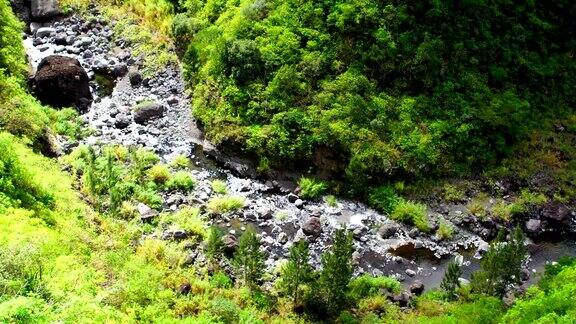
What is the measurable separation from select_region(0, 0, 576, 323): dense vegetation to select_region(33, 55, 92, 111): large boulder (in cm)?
255

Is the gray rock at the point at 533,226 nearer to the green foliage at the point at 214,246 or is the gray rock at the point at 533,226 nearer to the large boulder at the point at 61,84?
the green foliage at the point at 214,246

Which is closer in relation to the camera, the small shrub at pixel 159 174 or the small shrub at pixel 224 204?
the small shrub at pixel 224 204

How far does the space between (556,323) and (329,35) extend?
870 inches

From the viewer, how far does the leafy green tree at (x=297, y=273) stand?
2288 centimetres

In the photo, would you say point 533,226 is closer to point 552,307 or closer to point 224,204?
point 552,307

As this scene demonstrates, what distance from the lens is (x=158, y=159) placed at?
3155 centimetres

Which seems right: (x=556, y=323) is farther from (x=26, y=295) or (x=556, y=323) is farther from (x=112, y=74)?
(x=112, y=74)

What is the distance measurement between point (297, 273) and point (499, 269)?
28.6ft

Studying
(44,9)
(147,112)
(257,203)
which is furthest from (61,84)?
(257,203)

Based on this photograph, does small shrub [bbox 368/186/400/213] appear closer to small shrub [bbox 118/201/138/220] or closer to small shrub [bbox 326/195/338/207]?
small shrub [bbox 326/195/338/207]

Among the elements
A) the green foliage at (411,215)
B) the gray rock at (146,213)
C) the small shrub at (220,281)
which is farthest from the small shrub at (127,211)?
the green foliage at (411,215)

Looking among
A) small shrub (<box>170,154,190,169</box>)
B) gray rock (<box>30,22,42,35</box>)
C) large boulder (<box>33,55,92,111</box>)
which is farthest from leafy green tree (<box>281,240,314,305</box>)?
gray rock (<box>30,22,42,35</box>)

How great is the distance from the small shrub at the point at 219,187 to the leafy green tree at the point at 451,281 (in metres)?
12.3

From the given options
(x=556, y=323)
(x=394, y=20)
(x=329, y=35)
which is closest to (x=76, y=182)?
(x=329, y=35)
